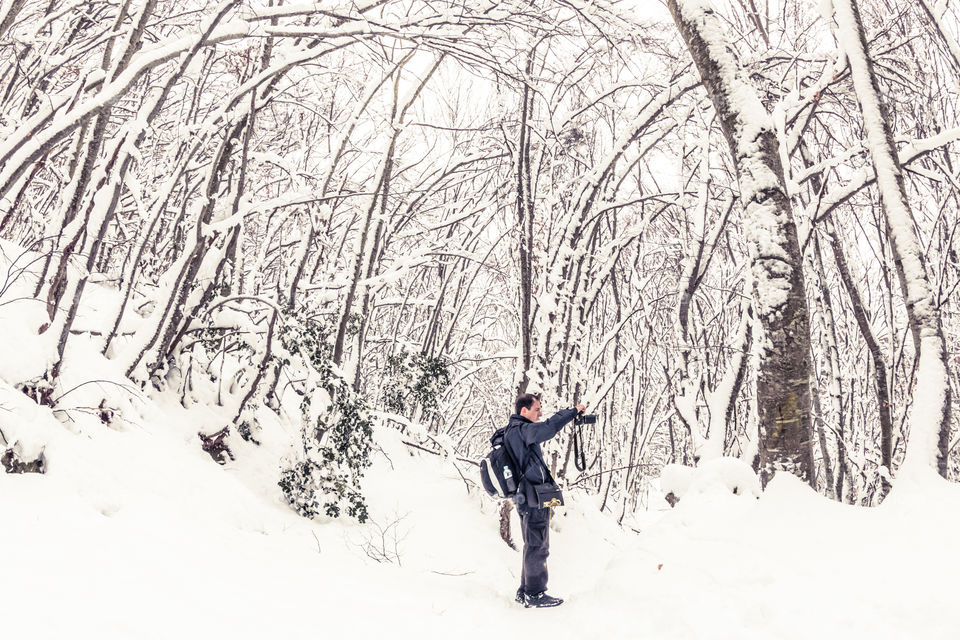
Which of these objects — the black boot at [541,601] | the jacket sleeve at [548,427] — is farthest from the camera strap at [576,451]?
the black boot at [541,601]

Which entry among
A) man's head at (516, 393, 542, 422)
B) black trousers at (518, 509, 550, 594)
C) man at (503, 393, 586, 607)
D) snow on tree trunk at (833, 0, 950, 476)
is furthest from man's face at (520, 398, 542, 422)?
snow on tree trunk at (833, 0, 950, 476)

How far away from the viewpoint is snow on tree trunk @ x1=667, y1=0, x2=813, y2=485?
3.39 meters

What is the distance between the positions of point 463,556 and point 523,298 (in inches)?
122

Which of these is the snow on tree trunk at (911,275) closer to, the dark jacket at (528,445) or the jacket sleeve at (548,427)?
the jacket sleeve at (548,427)

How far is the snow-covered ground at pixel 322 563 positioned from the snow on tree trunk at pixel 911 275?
11.2 inches

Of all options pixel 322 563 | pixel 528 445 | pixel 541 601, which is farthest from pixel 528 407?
pixel 322 563

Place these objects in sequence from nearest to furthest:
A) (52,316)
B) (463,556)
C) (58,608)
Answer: (58,608)
(52,316)
(463,556)

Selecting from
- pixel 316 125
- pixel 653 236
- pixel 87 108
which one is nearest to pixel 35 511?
pixel 87 108

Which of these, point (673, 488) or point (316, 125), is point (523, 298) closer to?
point (673, 488)

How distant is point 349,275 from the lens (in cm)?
656

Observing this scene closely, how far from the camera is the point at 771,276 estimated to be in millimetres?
3453

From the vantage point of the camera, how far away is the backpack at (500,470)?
4438 millimetres

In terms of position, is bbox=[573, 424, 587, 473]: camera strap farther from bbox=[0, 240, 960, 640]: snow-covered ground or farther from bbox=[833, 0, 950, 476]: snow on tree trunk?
bbox=[833, 0, 950, 476]: snow on tree trunk

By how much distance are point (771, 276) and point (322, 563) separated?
11.6 feet
